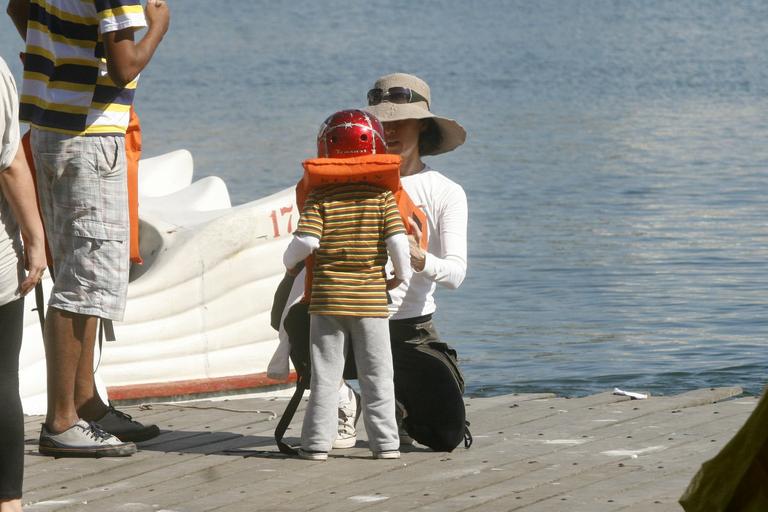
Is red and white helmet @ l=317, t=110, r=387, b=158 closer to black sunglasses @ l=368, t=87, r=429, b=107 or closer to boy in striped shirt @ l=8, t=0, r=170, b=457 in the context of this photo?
black sunglasses @ l=368, t=87, r=429, b=107

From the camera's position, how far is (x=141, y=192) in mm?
10344

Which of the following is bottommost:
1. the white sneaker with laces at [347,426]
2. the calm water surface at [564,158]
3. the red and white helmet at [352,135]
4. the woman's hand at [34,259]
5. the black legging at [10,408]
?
the calm water surface at [564,158]

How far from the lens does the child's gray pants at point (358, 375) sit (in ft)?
18.2

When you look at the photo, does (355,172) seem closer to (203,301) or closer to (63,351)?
(63,351)

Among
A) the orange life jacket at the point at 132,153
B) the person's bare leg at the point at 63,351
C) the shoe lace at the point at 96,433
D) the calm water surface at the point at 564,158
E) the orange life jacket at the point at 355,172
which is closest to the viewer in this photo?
the orange life jacket at the point at 355,172

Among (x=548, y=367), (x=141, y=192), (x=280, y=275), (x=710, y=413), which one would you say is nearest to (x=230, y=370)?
(x=280, y=275)

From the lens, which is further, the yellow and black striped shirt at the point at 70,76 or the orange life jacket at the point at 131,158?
the orange life jacket at the point at 131,158

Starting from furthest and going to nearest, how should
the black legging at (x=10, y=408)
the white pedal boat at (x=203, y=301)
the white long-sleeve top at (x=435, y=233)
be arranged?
1. the white pedal boat at (x=203, y=301)
2. the white long-sleeve top at (x=435, y=233)
3. the black legging at (x=10, y=408)

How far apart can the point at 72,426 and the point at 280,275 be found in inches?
121

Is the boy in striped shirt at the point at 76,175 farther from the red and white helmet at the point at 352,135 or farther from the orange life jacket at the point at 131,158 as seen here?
the red and white helmet at the point at 352,135

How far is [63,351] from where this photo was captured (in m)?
5.54

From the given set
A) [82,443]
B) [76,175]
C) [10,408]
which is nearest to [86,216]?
[76,175]

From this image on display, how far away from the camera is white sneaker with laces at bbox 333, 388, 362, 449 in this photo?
19.3 ft

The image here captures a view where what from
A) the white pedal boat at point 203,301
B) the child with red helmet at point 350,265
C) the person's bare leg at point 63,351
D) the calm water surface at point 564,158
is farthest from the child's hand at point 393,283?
the calm water surface at point 564,158
